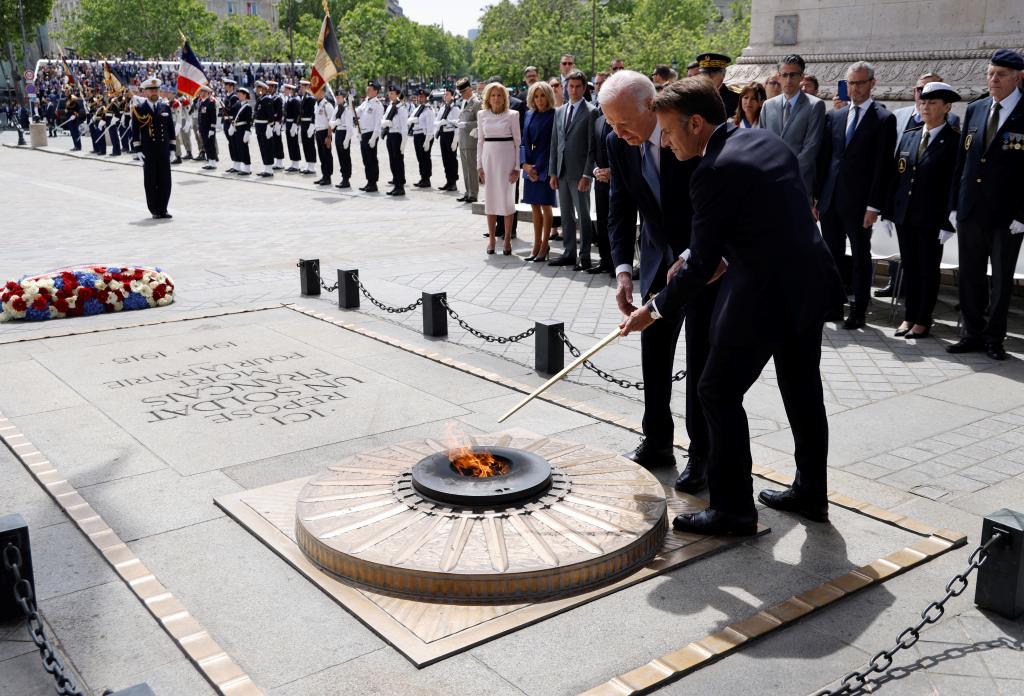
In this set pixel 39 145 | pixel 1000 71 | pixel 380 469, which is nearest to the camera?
pixel 380 469

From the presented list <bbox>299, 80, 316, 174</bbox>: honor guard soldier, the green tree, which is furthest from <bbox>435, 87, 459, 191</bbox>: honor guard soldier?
the green tree

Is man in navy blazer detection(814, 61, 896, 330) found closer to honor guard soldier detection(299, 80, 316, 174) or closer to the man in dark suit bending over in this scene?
the man in dark suit bending over

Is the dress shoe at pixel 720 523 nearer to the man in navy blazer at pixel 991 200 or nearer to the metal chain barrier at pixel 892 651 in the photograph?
the metal chain barrier at pixel 892 651

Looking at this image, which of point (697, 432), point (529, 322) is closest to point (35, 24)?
point (529, 322)

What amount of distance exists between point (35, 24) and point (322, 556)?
6221 centimetres

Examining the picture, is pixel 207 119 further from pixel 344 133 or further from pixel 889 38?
pixel 889 38

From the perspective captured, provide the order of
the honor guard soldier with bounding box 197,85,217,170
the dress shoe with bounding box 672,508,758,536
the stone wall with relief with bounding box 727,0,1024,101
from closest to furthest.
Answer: the dress shoe with bounding box 672,508,758,536 → the stone wall with relief with bounding box 727,0,1024,101 → the honor guard soldier with bounding box 197,85,217,170

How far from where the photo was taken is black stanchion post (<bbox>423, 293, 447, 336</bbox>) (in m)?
8.33

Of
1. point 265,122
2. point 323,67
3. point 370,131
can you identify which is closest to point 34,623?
point 370,131

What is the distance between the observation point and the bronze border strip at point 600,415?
4481mm

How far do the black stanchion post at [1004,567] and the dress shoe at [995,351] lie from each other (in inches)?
163

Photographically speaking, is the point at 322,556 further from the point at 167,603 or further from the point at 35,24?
the point at 35,24

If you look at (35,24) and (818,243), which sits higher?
(35,24)

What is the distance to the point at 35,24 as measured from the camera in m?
57.2
